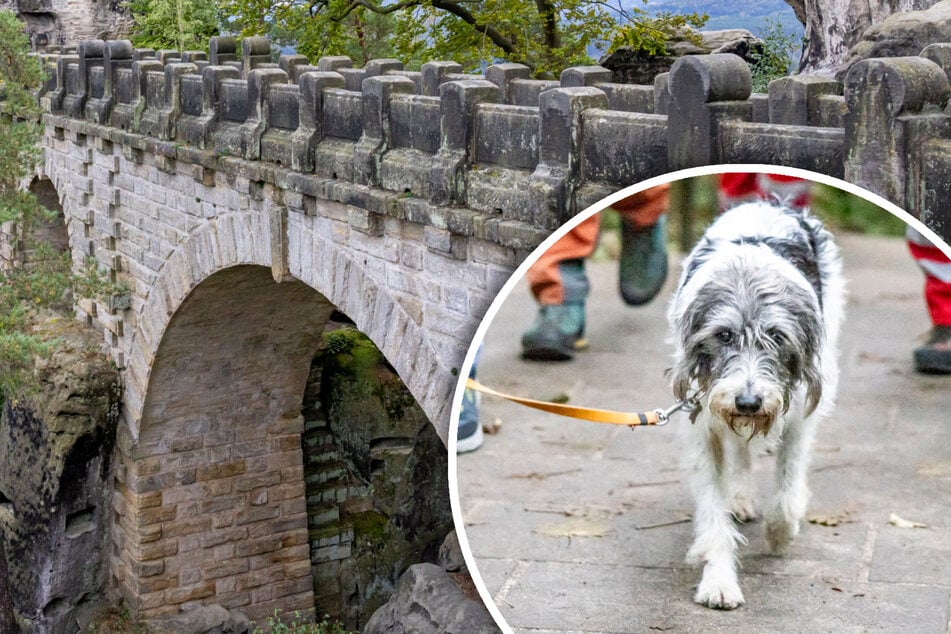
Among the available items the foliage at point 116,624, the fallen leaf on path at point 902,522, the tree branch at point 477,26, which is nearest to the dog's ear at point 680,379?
the fallen leaf on path at point 902,522

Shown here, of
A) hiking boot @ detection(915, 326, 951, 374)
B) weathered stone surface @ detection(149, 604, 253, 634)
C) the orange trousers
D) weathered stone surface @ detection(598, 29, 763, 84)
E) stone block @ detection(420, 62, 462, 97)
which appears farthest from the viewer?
weathered stone surface @ detection(598, 29, 763, 84)

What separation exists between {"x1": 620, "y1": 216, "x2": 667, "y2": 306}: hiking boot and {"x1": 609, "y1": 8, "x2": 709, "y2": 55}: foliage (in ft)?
42.9

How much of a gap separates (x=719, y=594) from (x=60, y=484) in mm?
12117

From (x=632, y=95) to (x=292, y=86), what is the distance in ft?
8.66

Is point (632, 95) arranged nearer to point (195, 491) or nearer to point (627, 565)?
point (627, 565)

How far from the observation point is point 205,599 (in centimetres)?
1458

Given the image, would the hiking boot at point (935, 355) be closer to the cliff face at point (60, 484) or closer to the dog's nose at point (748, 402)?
the dog's nose at point (748, 402)

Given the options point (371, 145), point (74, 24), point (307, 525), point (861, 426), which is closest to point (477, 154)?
point (371, 145)

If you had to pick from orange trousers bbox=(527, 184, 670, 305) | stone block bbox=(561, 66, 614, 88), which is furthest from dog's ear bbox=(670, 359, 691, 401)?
stone block bbox=(561, 66, 614, 88)

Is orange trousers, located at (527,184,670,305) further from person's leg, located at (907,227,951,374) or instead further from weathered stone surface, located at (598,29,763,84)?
weathered stone surface, located at (598,29,763,84)

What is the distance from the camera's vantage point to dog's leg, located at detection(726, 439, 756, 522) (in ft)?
12.8

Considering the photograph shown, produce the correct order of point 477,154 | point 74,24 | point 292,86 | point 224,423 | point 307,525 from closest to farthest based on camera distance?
1. point 477,154
2. point 292,86
3. point 224,423
4. point 307,525
5. point 74,24

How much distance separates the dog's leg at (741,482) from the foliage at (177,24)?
18.5m

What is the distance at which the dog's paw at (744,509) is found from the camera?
3875 millimetres
